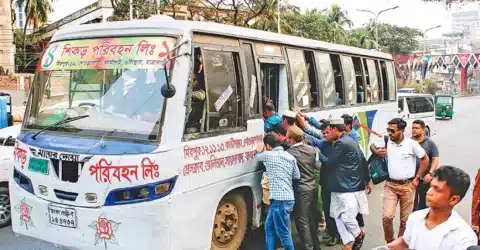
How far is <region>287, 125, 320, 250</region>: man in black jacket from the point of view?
17.9 feet

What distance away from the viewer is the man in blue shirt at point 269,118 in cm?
605

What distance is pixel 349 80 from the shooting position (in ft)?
29.3

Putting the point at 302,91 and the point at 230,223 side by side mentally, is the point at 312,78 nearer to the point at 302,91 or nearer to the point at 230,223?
the point at 302,91

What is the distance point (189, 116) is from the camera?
4.74 metres

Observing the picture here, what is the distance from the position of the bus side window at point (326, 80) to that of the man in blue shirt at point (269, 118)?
1844 millimetres

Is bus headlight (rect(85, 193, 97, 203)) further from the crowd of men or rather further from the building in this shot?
the building

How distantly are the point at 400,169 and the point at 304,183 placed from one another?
1.08 meters

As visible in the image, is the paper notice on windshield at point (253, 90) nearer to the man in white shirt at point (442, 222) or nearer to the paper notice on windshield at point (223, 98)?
the paper notice on windshield at point (223, 98)

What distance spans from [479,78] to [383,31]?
2577 cm

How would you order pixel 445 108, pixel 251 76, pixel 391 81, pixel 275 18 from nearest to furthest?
pixel 251 76 → pixel 391 81 → pixel 445 108 → pixel 275 18

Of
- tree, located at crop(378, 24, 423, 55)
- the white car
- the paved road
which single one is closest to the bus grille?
the paved road

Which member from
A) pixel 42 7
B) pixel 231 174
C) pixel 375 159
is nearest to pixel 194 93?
pixel 231 174

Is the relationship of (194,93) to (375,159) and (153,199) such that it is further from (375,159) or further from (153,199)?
(375,159)

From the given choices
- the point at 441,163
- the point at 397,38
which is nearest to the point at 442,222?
the point at 441,163
